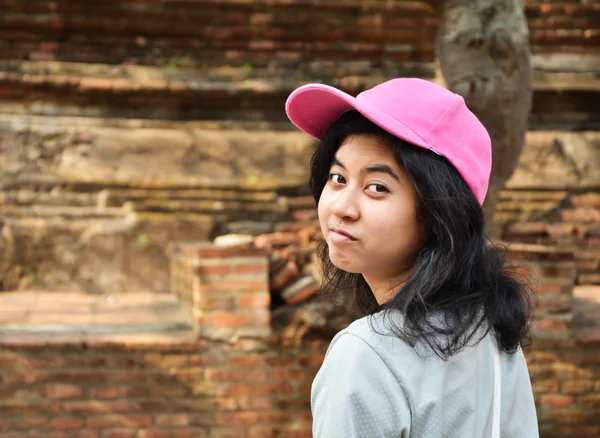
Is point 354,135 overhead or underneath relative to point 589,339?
overhead

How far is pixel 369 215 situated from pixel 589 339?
324cm

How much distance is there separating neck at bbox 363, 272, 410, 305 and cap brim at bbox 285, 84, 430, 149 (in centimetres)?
24

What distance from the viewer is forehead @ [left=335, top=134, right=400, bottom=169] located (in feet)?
4.61

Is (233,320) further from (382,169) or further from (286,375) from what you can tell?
(382,169)

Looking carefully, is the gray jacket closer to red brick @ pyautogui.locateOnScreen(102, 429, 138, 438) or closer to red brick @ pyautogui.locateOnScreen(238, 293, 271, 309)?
red brick @ pyautogui.locateOnScreen(238, 293, 271, 309)

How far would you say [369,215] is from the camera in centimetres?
139

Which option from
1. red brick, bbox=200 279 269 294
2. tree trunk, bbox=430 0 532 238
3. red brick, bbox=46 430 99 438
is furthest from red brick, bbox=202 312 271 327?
tree trunk, bbox=430 0 532 238

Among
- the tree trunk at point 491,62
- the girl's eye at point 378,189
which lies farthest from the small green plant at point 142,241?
the girl's eye at point 378,189

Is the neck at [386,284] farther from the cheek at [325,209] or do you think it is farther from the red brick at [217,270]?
the red brick at [217,270]

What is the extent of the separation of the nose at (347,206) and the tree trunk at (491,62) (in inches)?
98.6

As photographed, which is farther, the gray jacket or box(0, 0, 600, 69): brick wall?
box(0, 0, 600, 69): brick wall

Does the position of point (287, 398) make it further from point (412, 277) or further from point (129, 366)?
point (412, 277)

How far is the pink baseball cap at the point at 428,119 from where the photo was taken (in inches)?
54.0

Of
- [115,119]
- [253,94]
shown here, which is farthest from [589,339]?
[115,119]
